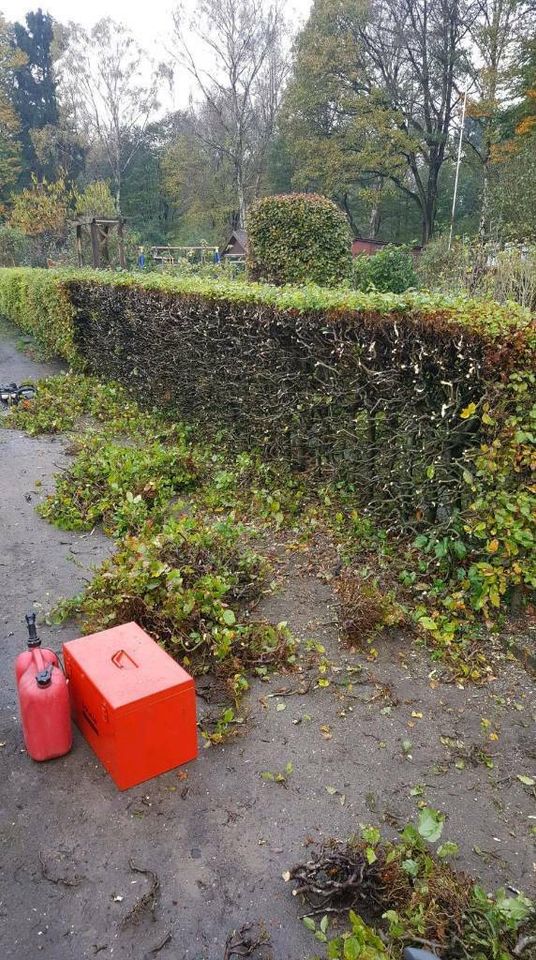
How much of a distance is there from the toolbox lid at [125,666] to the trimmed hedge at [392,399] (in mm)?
1911

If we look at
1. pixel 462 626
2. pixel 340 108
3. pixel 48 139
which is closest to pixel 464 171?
pixel 340 108

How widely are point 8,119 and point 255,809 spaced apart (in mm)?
42483

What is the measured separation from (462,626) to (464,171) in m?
34.2

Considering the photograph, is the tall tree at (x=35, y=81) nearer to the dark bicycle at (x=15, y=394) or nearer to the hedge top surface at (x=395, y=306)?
the dark bicycle at (x=15, y=394)

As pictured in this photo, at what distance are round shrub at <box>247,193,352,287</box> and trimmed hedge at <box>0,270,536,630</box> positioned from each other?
410 cm

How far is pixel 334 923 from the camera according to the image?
2.19m

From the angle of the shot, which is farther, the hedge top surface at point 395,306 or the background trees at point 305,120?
the background trees at point 305,120

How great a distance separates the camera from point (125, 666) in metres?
2.84

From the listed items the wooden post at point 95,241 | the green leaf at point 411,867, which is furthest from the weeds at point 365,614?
the wooden post at point 95,241

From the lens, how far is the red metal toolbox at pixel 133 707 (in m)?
2.63

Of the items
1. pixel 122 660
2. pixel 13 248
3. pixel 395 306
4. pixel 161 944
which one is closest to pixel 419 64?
pixel 13 248

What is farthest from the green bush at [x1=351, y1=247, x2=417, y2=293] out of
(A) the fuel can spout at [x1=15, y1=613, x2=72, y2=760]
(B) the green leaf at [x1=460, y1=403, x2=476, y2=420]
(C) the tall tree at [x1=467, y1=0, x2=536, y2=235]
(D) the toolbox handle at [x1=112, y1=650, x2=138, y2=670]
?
(C) the tall tree at [x1=467, y1=0, x2=536, y2=235]

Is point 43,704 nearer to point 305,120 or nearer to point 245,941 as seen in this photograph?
point 245,941

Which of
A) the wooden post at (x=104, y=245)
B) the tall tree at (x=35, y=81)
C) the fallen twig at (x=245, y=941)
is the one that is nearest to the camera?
the fallen twig at (x=245, y=941)
